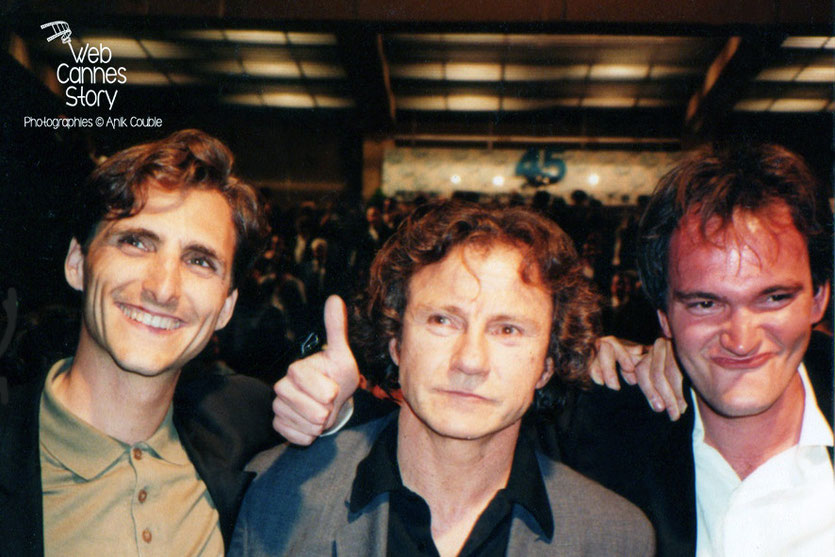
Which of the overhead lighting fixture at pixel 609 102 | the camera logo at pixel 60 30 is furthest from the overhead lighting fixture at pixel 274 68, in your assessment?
the overhead lighting fixture at pixel 609 102

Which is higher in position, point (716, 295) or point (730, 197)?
point (730, 197)

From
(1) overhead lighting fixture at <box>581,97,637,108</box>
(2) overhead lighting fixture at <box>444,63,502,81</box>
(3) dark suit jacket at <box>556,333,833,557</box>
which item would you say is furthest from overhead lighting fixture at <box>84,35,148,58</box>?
(1) overhead lighting fixture at <box>581,97,637,108</box>

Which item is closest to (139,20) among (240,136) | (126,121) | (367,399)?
(240,136)

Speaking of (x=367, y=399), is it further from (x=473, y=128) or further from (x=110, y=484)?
(x=473, y=128)

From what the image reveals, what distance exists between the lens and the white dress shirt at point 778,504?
1901 mm

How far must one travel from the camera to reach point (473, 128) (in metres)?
10.8

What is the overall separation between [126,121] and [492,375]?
173cm

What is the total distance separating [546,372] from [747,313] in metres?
0.66

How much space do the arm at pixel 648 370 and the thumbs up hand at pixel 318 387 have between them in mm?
972

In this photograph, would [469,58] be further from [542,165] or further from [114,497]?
[114,497]

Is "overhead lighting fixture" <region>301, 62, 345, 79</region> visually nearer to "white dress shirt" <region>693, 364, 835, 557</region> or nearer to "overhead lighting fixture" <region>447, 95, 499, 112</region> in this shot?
"overhead lighting fixture" <region>447, 95, 499, 112</region>

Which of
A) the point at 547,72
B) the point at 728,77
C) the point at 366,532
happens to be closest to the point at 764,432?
the point at 366,532

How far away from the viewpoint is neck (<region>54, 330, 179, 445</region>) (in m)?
1.87

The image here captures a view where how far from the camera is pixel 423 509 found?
176 centimetres
